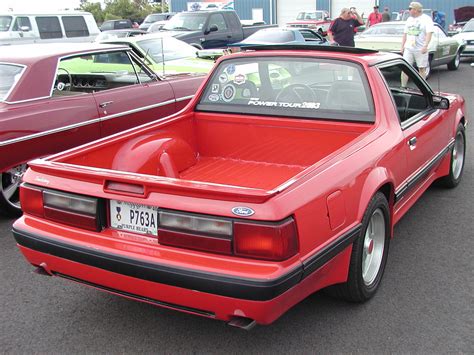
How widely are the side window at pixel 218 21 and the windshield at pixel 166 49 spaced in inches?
211

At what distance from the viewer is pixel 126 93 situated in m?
5.85


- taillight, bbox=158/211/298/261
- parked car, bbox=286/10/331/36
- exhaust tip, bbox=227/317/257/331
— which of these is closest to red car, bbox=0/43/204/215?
taillight, bbox=158/211/298/261

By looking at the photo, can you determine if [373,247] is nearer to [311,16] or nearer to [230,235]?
[230,235]

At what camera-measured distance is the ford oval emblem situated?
244 centimetres

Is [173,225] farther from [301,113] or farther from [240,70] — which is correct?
[240,70]

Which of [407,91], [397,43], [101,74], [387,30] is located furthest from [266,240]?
[387,30]

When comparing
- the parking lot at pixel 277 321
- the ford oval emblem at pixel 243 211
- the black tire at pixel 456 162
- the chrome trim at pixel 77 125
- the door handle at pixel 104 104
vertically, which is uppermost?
the door handle at pixel 104 104

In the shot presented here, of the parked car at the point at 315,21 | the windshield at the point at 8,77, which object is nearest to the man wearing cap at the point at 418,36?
the windshield at the point at 8,77

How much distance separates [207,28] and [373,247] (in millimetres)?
12086

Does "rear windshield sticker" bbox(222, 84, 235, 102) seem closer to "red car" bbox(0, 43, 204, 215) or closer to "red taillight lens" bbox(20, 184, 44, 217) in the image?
"red car" bbox(0, 43, 204, 215)

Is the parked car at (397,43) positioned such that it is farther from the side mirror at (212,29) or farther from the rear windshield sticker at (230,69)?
the rear windshield sticker at (230,69)

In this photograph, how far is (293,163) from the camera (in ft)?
13.0

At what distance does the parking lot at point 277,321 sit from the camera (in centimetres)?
290

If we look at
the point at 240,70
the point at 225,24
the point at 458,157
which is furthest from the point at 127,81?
the point at 225,24
